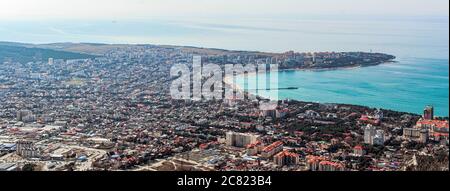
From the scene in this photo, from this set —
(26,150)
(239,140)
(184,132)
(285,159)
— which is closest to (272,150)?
(285,159)

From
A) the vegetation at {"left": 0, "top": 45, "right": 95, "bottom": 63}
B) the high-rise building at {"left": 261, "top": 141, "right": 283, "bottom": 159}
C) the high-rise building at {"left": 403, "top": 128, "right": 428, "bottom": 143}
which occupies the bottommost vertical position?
the high-rise building at {"left": 261, "top": 141, "right": 283, "bottom": 159}

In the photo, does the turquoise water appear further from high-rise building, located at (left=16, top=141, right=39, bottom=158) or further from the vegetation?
the vegetation

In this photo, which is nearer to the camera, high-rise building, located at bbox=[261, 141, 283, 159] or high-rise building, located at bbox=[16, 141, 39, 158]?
high-rise building, located at bbox=[261, 141, 283, 159]

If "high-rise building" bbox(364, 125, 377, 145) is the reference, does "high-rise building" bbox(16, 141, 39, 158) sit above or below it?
below

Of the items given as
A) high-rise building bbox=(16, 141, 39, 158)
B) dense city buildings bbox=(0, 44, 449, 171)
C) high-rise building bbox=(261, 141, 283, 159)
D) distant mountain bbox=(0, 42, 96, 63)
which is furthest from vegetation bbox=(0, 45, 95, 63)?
high-rise building bbox=(261, 141, 283, 159)

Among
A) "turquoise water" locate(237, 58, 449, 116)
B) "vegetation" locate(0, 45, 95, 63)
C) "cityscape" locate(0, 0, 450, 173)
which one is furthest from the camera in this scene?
"vegetation" locate(0, 45, 95, 63)

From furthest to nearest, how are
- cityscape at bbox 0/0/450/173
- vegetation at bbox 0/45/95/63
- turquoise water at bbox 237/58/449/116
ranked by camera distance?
vegetation at bbox 0/45/95/63
turquoise water at bbox 237/58/449/116
cityscape at bbox 0/0/450/173

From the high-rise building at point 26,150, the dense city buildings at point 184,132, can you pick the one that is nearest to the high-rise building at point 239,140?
the dense city buildings at point 184,132
